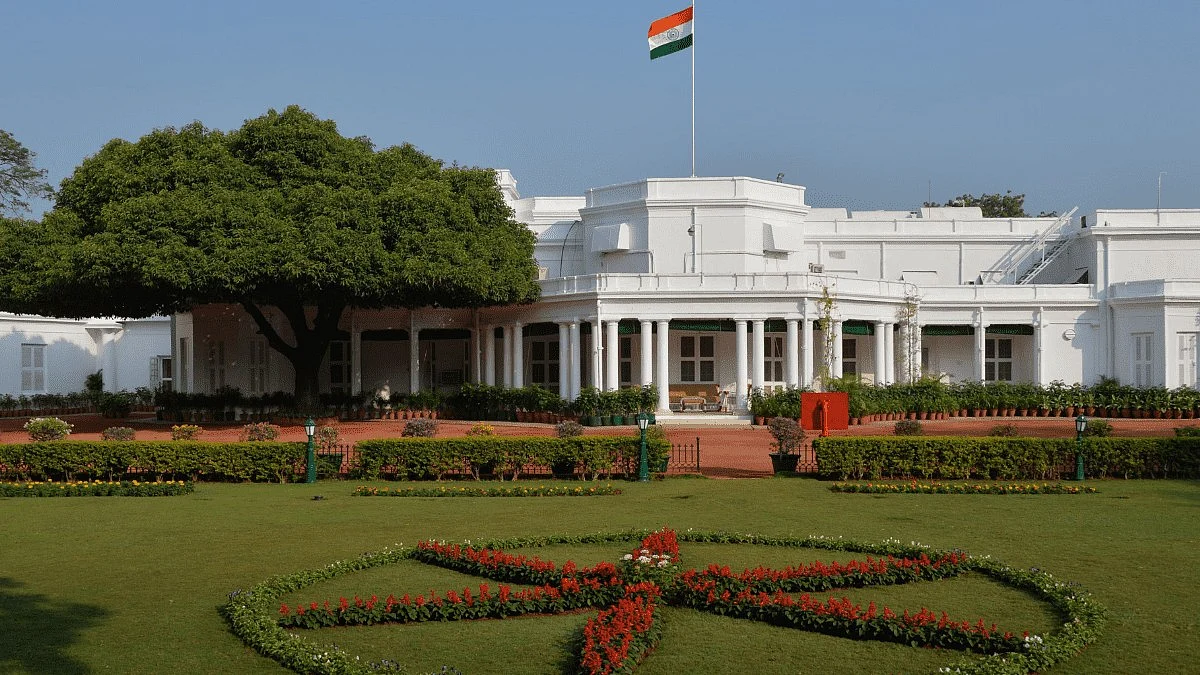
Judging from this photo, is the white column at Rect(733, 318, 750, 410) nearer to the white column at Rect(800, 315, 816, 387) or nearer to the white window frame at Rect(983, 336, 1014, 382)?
the white column at Rect(800, 315, 816, 387)

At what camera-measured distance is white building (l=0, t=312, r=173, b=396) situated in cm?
4772

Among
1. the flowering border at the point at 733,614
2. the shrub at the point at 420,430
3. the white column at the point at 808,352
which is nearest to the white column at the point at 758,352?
the white column at the point at 808,352

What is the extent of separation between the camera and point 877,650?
9.27 m

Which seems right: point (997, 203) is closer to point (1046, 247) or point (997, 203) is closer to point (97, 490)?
point (1046, 247)

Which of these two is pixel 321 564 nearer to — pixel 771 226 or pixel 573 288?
pixel 573 288

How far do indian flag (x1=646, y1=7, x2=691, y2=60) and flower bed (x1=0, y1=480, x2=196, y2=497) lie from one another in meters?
26.7

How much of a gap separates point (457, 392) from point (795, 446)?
19.2 meters

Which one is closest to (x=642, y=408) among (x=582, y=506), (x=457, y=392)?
(x=457, y=392)

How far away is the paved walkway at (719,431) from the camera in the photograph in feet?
84.5

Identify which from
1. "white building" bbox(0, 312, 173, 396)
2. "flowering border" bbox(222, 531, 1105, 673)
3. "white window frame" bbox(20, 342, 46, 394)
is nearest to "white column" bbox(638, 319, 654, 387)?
"flowering border" bbox(222, 531, 1105, 673)

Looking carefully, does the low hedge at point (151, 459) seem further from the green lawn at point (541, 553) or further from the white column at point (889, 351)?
the white column at point (889, 351)

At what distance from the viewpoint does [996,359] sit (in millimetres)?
43781

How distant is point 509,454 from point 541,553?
26.9 feet

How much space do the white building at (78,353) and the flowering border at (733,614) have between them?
41338 mm
